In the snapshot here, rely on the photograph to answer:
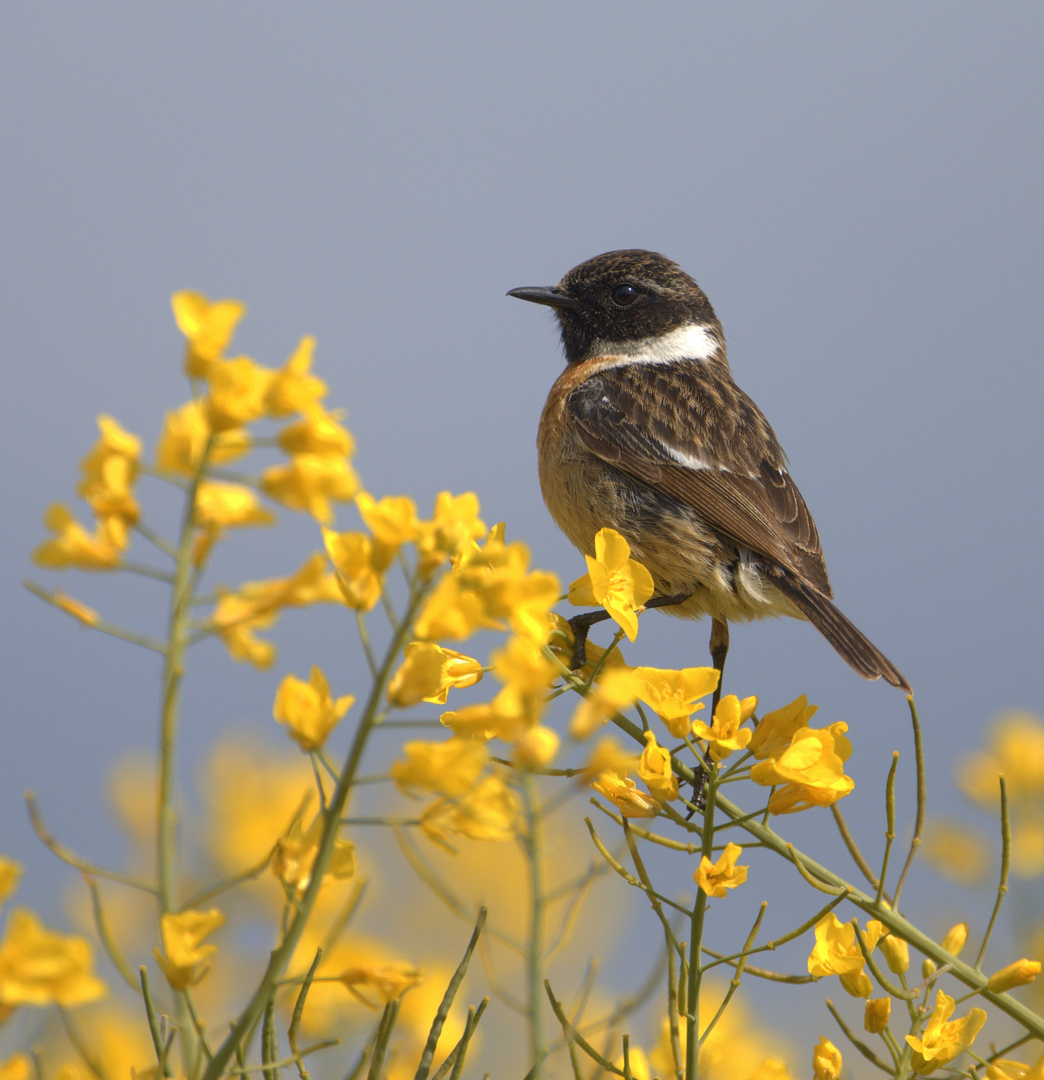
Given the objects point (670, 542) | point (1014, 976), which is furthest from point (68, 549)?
point (670, 542)

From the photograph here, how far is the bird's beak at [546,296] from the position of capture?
5.27m

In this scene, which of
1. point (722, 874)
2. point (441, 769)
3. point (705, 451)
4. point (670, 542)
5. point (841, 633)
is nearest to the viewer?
point (441, 769)

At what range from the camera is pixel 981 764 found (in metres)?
4.59

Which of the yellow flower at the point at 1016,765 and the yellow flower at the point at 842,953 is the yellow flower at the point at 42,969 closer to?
the yellow flower at the point at 842,953

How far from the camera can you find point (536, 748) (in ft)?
3.02

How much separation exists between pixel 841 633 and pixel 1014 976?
5.85 feet

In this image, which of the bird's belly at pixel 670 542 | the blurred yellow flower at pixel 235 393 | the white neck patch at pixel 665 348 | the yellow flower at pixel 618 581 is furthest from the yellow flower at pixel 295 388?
the white neck patch at pixel 665 348

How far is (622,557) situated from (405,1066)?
3.13ft

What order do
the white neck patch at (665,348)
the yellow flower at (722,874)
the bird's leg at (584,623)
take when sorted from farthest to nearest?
the white neck patch at (665,348) < the bird's leg at (584,623) < the yellow flower at (722,874)

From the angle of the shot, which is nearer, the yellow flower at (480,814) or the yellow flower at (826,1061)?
the yellow flower at (480,814)

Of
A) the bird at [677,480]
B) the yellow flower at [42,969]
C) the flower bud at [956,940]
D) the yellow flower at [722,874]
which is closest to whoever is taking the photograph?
the yellow flower at [42,969]

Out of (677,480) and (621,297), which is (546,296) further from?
(677,480)

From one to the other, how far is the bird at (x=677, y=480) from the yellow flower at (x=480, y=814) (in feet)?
6.58

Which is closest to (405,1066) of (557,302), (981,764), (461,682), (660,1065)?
(660,1065)
